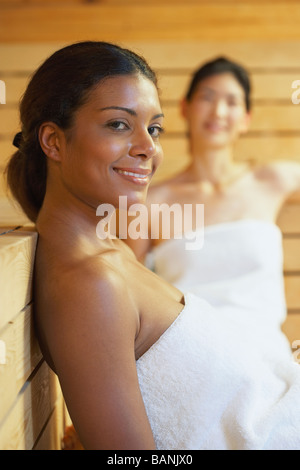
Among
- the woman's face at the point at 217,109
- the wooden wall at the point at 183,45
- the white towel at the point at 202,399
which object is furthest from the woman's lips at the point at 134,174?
the wooden wall at the point at 183,45

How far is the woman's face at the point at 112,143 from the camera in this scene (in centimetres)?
100

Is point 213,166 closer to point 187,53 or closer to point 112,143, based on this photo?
point 187,53

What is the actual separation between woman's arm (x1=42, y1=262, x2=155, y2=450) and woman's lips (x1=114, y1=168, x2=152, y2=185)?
20 centimetres

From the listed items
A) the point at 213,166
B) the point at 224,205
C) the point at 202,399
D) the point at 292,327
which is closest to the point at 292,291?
the point at 292,327

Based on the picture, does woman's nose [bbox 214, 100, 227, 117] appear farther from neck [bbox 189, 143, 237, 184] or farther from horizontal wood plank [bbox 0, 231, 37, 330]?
horizontal wood plank [bbox 0, 231, 37, 330]

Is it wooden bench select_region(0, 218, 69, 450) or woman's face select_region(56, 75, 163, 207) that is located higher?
woman's face select_region(56, 75, 163, 207)

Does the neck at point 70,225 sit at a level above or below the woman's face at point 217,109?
below

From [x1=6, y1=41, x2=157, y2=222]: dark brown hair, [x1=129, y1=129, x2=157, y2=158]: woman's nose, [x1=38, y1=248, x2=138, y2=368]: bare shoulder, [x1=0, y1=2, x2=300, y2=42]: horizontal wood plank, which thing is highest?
[x1=0, y1=2, x2=300, y2=42]: horizontal wood plank

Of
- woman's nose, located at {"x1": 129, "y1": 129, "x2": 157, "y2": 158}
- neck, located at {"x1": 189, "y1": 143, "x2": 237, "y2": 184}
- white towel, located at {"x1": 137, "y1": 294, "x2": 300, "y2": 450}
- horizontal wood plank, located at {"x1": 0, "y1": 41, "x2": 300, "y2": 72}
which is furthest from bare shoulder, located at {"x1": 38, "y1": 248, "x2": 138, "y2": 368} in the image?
horizontal wood plank, located at {"x1": 0, "y1": 41, "x2": 300, "y2": 72}

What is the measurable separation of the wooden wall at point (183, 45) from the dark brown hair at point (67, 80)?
1.36 metres

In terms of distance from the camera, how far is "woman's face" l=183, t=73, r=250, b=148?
2.27 m

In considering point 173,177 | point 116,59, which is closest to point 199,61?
point 173,177

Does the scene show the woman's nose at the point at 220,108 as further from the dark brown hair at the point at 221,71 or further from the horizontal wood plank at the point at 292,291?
the horizontal wood plank at the point at 292,291

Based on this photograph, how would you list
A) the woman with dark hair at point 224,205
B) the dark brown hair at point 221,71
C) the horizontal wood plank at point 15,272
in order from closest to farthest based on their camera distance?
the horizontal wood plank at point 15,272, the woman with dark hair at point 224,205, the dark brown hair at point 221,71
